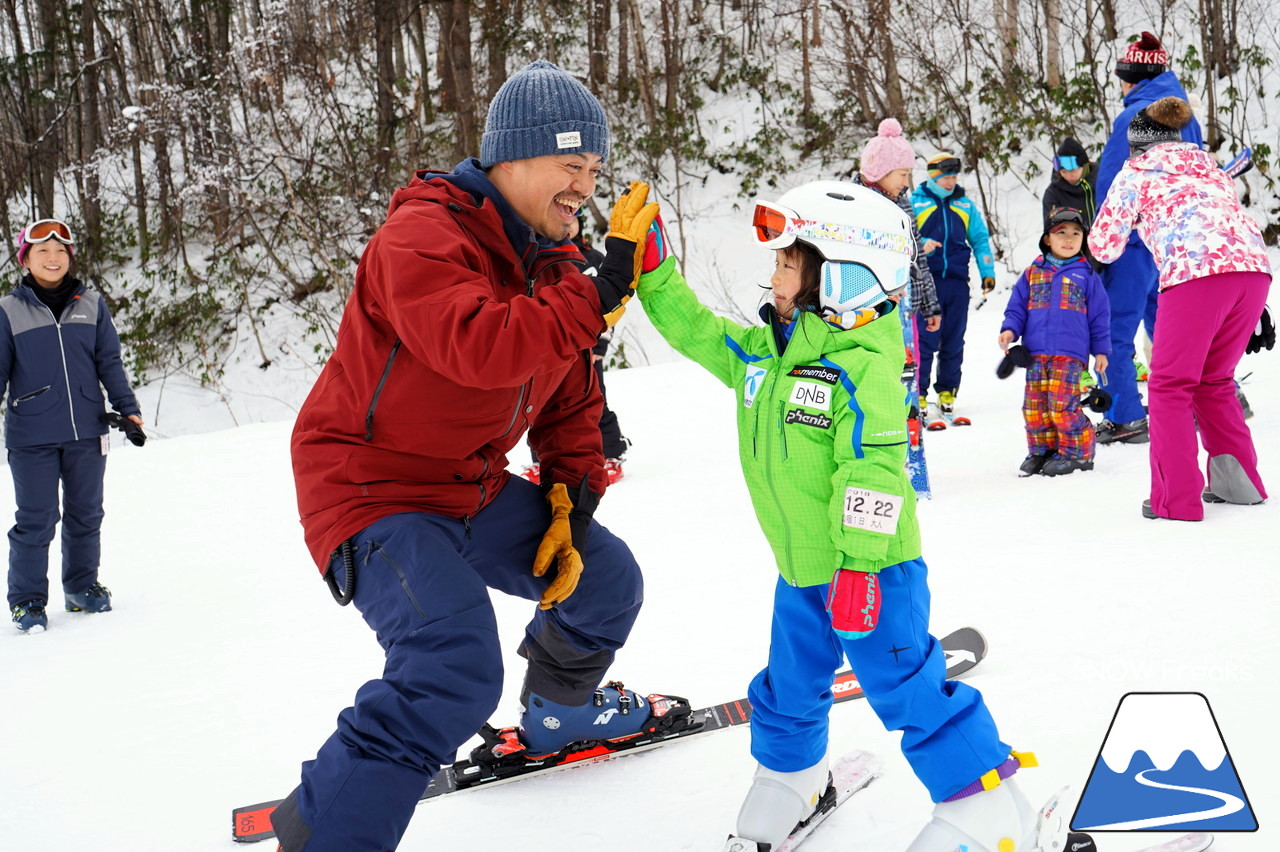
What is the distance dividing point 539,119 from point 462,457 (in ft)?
2.66

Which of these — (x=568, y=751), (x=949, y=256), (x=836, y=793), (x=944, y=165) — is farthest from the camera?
(x=949, y=256)

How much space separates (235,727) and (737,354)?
217cm

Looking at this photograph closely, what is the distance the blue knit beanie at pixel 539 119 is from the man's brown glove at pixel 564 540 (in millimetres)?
872

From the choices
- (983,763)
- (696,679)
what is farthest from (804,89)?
(983,763)

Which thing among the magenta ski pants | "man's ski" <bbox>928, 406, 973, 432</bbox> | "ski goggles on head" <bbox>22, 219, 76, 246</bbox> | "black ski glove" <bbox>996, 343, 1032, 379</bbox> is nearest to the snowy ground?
the magenta ski pants

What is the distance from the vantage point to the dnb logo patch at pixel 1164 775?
2266mm

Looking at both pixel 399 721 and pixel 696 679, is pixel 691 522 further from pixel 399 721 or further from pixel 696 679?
pixel 399 721

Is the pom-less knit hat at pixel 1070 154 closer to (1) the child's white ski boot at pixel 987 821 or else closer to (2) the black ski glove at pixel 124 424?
(1) the child's white ski boot at pixel 987 821

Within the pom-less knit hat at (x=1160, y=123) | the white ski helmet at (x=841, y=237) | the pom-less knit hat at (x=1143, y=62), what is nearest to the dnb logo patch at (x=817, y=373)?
the white ski helmet at (x=841, y=237)

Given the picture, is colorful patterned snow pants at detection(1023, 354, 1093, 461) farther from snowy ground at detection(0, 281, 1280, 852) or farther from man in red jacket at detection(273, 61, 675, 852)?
man in red jacket at detection(273, 61, 675, 852)

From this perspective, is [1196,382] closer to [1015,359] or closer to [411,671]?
[1015,359]

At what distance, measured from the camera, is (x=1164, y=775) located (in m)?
2.45

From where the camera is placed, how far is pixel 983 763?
211 cm

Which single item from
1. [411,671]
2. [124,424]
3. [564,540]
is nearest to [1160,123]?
[564,540]
